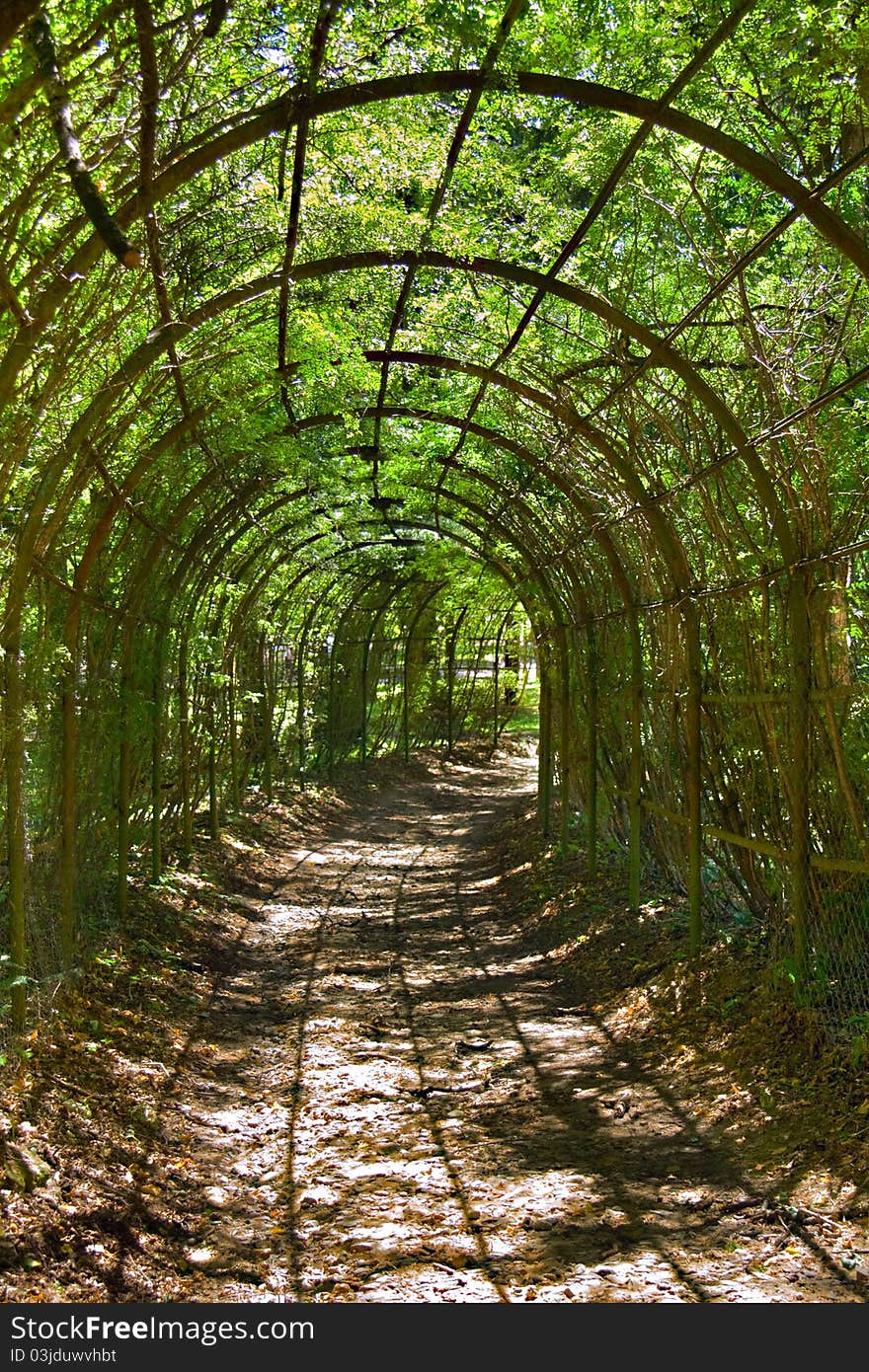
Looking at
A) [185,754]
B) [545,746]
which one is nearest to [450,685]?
[545,746]

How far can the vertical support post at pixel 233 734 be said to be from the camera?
390 inches

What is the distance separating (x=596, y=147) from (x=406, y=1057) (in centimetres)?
398

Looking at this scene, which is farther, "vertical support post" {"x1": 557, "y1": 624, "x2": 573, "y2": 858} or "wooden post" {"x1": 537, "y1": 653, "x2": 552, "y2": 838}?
"wooden post" {"x1": 537, "y1": 653, "x2": 552, "y2": 838}

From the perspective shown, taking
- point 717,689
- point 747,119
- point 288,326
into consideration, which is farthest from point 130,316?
point 717,689

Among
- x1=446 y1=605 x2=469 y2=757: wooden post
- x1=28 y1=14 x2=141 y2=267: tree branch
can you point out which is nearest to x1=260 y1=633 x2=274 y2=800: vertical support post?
x1=446 y1=605 x2=469 y2=757: wooden post

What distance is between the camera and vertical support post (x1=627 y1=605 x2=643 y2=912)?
6727 mm

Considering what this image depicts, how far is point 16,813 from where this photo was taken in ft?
13.0

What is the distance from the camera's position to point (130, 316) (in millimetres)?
4961

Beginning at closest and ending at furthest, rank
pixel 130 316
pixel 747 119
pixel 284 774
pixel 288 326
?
pixel 747 119
pixel 130 316
pixel 288 326
pixel 284 774

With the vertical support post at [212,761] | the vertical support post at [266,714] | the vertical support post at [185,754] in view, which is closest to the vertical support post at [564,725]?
the vertical support post at [212,761]

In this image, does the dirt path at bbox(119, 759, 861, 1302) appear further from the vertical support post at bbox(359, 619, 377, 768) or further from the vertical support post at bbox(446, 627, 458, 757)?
the vertical support post at bbox(446, 627, 458, 757)

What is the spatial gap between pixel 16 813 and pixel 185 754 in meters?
4.39

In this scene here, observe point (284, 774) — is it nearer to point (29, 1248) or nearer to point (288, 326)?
point (288, 326)

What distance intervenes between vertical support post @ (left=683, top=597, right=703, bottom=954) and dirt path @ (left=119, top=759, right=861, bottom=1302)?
0.76 metres
